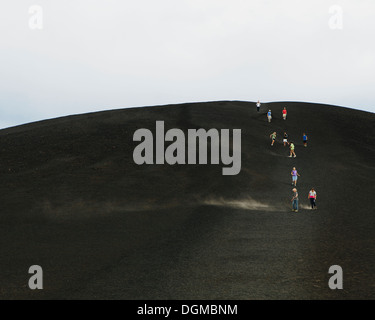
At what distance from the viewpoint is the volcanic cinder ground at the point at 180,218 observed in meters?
15.8

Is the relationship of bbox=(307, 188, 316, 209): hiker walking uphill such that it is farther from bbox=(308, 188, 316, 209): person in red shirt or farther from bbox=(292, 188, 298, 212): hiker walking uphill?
bbox=(292, 188, 298, 212): hiker walking uphill

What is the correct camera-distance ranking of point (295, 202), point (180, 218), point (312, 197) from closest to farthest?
point (180, 218), point (295, 202), point (312, 197)

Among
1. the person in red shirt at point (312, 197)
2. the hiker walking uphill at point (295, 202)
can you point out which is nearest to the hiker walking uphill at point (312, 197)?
the person in red shirt at point (312, 197)

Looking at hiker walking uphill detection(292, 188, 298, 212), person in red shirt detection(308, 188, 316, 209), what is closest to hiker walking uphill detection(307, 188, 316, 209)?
person in red shirt detection(308, 188, 316, 209)

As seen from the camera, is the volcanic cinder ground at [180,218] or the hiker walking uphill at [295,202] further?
the hiker walking uphill at [295,202]

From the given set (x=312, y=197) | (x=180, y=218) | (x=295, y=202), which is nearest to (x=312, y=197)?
(x=312, y=197)

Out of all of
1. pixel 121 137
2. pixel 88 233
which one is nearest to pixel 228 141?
pixel 121 137

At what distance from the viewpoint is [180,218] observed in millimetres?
25844

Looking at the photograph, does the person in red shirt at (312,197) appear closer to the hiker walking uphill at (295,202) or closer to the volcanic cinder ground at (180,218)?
the volcanic cinder ground at (180,218)

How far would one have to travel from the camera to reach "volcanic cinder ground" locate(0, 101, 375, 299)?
1583cm

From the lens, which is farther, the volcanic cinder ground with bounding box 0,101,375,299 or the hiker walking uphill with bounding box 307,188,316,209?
the hiker walking uphill with bounding box 307,188,316,209

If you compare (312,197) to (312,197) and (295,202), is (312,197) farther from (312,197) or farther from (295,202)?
(295,202)

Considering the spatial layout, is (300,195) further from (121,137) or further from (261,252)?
(121,137)

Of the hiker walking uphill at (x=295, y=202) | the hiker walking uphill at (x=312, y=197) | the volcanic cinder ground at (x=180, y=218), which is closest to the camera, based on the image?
the volcanic cinder ground at (x=180, y=218)
